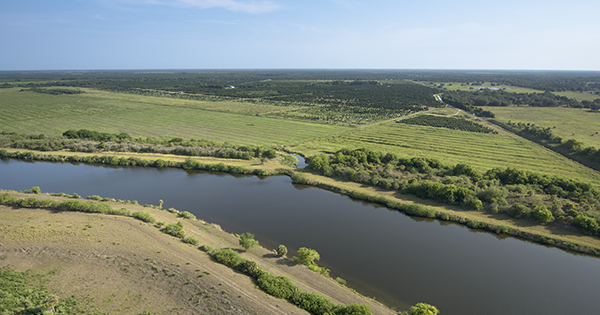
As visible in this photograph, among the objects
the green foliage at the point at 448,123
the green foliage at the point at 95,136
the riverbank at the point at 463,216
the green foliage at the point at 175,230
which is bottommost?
the riverbank at the point at 463,216

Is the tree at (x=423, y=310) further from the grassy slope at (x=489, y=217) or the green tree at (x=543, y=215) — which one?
the green tree at (x=543, y=215)

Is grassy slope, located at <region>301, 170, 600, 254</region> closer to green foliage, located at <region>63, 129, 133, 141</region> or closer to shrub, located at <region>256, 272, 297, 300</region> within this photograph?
shrub, located at <region>256, 272, 297, 300</region>

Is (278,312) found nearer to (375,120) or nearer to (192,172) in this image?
(192,172)

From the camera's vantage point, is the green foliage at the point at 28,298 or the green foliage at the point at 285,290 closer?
the green foliage at the point at 28,298

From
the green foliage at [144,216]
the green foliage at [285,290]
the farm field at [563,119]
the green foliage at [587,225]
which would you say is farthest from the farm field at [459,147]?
the green foliage at [285,290]

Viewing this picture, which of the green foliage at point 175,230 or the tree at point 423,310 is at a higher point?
the green foliage at point 175,230

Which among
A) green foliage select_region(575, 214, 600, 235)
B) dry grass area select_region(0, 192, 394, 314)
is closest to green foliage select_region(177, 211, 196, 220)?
dry grass area select_region(0, 192, 394, 314)

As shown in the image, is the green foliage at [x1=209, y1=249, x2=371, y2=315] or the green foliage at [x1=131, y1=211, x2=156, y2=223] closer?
the green foliage at [x1=209, y1=249, x2=371, y2=315]

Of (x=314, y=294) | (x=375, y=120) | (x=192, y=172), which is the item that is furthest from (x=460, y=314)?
(x=375, y=120)
